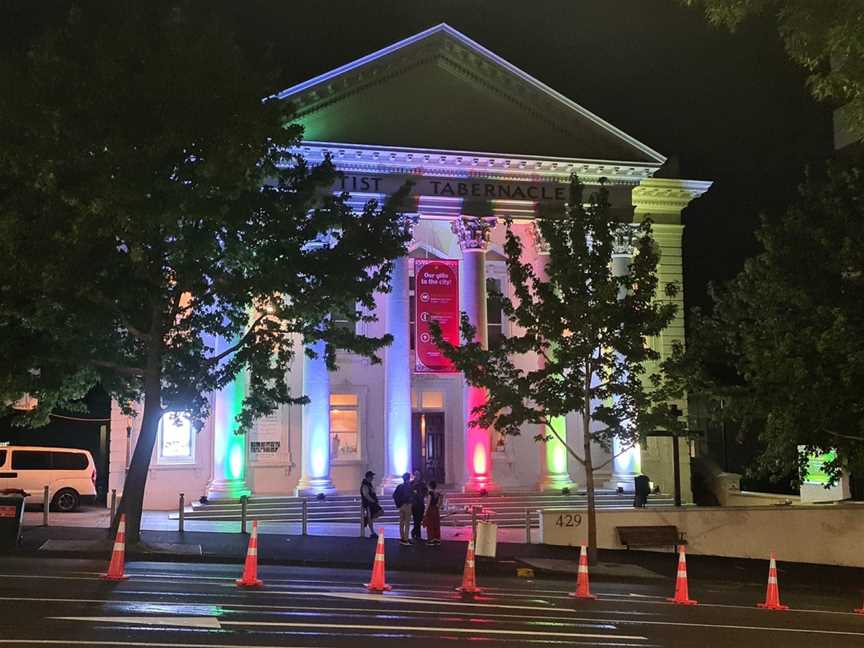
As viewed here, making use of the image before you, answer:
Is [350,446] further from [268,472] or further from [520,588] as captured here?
[520,588]

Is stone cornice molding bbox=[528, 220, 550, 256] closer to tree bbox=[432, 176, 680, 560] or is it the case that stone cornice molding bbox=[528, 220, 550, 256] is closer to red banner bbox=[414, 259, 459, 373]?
red banner bbox=[414, 259, 459, 373]

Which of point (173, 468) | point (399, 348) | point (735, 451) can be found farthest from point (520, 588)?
point (735, 451)

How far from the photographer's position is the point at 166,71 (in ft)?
48.7

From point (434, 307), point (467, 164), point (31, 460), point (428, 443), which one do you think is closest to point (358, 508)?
point (428, 443)

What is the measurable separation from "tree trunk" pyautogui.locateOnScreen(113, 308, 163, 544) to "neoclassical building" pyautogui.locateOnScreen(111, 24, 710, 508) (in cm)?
939

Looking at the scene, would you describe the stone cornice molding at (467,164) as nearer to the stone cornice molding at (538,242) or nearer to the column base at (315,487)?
the stone cornice molding at (538,242)

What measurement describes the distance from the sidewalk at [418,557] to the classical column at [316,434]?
6321 millimetres

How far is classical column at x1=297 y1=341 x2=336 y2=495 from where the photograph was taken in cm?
2578

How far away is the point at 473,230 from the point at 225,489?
38.7 ft

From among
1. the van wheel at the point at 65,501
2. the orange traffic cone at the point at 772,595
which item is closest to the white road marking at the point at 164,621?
the orange traffic cone at the point at 772,595

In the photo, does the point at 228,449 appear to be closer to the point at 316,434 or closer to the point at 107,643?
the point at 316,434

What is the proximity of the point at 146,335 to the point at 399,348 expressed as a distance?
11928mm

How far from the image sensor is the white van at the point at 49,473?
79.9ft

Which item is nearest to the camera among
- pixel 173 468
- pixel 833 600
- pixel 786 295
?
pixel 833 600
